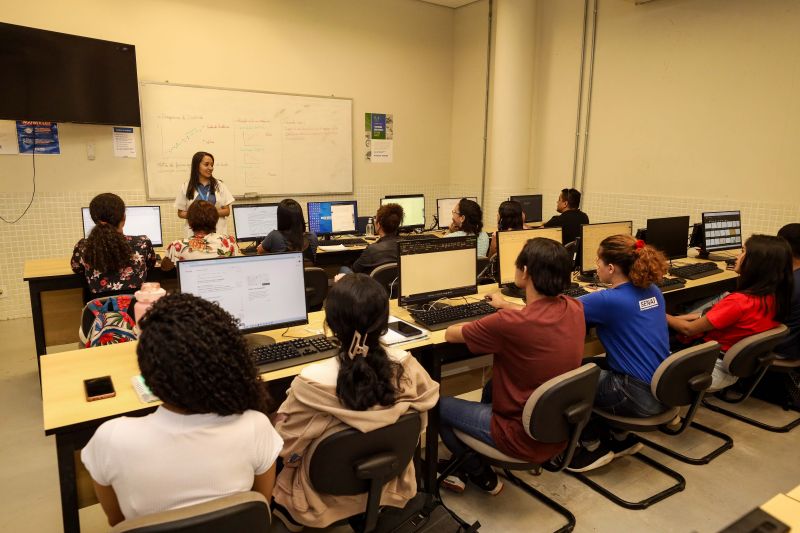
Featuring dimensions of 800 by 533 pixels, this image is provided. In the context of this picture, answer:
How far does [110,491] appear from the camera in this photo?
1146mm

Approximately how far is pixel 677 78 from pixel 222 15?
440 centimetres

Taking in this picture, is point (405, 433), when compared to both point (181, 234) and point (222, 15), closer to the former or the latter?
point (181, 234)

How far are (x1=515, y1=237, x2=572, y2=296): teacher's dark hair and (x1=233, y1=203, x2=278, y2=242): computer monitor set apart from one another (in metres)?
3.00

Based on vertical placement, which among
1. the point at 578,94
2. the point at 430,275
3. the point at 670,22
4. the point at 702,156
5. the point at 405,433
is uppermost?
the point at 670,22

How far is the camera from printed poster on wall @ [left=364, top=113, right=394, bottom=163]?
20.9ft

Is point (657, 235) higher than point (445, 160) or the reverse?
the reverse

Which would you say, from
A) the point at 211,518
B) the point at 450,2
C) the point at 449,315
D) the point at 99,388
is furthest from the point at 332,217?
the point at 211,518

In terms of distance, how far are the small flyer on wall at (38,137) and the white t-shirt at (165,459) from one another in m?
4.43

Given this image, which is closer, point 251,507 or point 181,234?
point 251,507

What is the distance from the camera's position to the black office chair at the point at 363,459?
4.50ft

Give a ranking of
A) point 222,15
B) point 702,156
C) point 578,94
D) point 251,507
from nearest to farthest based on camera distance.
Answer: point 251,507, point 702,156, point 222,15, point 578,94

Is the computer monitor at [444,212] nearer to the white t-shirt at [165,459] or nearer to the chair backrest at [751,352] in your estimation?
the chair backrest at [751,352]

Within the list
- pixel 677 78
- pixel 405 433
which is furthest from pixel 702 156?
pixel 405 433

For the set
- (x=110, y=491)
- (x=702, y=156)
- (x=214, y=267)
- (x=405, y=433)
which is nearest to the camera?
(x=110, y=491)
